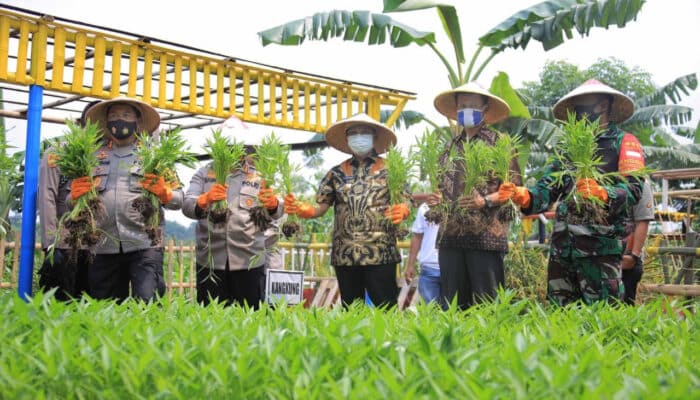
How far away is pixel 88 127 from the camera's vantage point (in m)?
4.45

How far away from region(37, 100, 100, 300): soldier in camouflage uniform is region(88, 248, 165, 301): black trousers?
254 millimetres

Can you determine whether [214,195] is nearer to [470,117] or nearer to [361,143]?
[361,143]

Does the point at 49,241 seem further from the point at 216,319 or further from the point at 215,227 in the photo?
the point at 216,319

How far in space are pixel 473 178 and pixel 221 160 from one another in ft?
5.62

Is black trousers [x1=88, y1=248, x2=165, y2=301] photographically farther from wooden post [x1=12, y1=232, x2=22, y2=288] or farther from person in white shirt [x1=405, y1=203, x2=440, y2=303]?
wooden post [x1=12, y1=232, x2=22, y2=288]

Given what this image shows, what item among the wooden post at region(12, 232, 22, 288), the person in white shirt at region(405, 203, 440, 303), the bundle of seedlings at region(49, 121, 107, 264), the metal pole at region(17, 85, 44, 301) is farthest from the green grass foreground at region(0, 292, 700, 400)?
the wooden post at region(12, 232, 22, 288)

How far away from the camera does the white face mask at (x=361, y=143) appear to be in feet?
18.2

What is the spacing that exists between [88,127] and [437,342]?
304cm

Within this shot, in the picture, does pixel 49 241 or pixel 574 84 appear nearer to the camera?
pixel 49 241

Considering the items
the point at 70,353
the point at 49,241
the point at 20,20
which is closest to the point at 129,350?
the point at 70,353

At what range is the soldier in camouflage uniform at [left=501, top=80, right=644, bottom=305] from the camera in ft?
14.2

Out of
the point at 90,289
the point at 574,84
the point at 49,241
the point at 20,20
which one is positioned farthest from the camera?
the point at 574,84

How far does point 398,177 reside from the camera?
5.02 m

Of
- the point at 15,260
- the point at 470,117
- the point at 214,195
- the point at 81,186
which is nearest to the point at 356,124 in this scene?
the point at 470,117
